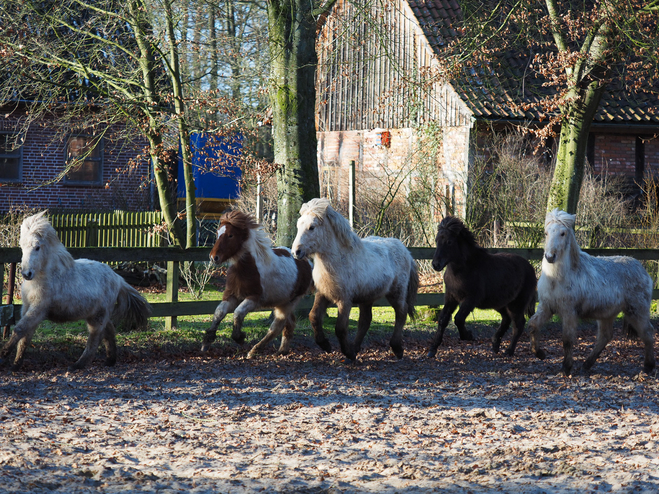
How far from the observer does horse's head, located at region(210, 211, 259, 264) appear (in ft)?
25.7

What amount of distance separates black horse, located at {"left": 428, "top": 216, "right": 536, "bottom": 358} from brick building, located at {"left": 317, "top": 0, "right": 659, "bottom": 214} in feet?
30.4

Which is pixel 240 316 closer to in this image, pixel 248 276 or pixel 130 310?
pixel 248 276

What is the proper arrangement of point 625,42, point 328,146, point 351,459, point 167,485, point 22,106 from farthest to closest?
point 328,146
point 22,106
point 625,42
point 351,459
point 167,485

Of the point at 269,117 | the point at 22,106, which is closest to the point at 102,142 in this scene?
the point at 22,106

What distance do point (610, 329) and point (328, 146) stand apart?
18464 millimetres

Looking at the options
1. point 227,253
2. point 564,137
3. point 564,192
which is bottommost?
point 227,253

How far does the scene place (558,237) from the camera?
772 cm

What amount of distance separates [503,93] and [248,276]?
47.3 feet

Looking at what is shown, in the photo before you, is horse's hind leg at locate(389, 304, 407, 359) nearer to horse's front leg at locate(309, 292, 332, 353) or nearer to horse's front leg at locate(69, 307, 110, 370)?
horse's front leg at locate(309, 292, 332, 353)

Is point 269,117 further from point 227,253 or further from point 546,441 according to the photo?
point 546,441

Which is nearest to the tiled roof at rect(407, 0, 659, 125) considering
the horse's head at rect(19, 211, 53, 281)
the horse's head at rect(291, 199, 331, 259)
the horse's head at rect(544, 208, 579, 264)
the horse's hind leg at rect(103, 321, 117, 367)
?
the horse's head at rect(544, 208, 579, 264)

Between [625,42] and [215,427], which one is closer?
[215,427]

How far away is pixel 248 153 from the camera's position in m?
13.3

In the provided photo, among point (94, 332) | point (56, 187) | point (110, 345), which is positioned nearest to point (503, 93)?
point (56, 187)
